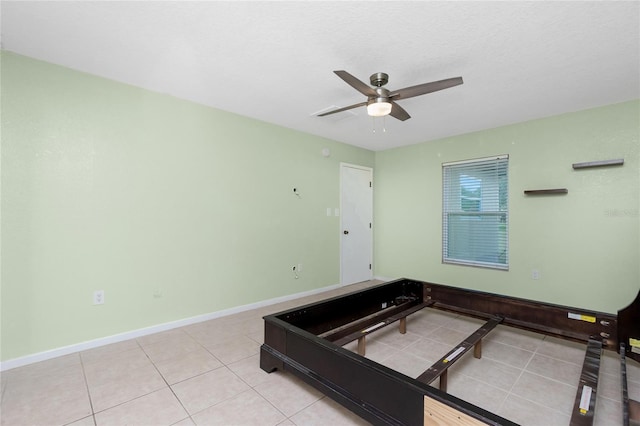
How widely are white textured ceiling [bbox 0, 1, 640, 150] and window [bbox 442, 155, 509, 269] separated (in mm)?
1201

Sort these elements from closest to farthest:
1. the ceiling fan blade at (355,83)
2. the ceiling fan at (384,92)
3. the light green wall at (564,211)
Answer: the ceiling fan blade at (355,83)
the ceiling fan at (384,92)
the light green wall at (564,211)

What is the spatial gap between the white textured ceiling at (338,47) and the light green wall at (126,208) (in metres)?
0.33

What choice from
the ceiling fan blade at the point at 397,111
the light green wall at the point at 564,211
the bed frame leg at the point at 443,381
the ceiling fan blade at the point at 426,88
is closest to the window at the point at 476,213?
the light green wall at the point at 564,211

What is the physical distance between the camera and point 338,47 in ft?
7.12

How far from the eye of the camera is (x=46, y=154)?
2457 mm

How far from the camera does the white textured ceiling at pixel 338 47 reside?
180 cm

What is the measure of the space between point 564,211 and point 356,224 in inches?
114

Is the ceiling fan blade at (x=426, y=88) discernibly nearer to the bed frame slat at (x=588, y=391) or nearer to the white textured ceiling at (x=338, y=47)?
the white textured ceiling at (x=338, y=47)

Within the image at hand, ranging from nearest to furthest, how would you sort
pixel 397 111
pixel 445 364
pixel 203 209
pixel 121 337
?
pixel 445 364
pixel 397 111
pixel 121 337
pixel 203 209

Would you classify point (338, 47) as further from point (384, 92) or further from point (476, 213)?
point (476, 213)

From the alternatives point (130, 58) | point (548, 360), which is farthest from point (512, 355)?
point (130, 58)

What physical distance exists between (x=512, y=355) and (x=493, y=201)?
2.29 m

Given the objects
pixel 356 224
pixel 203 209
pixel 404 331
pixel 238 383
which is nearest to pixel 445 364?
pixel 404 331

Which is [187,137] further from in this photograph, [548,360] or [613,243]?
[613,243]
